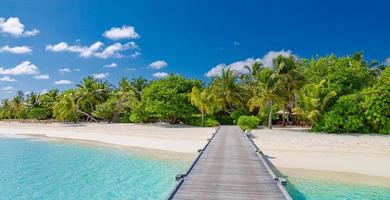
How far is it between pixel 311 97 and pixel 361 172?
14.0 m

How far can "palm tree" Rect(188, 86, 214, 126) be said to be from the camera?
30719mm

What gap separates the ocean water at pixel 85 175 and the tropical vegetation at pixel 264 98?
40.1ft

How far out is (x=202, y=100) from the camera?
101 ft

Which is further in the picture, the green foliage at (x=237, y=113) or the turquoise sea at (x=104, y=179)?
the green foliage at (x=237, y=113)

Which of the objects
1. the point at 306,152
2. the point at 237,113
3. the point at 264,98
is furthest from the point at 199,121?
the point at 306,152

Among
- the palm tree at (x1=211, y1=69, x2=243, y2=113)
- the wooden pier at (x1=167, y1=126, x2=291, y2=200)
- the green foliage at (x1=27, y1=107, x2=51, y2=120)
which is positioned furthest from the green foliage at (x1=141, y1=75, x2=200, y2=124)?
the green foliage at (x1=27, y1=107, x2=51, y2=120)

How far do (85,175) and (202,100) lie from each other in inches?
736

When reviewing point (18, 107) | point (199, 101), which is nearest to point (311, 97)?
point (199, 101)

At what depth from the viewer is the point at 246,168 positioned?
998 cm

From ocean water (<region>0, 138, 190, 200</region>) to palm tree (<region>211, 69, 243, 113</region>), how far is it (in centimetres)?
1576

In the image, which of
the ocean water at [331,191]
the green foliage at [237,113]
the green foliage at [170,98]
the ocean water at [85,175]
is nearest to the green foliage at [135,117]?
the green foliage at [170,98]

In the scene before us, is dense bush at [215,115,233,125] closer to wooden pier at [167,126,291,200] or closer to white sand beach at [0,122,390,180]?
white sand beach at [0,122,390,180]

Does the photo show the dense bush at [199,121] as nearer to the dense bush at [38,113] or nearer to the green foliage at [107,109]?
the green foliage at [107,109]

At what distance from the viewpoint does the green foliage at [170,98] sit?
104 feet
